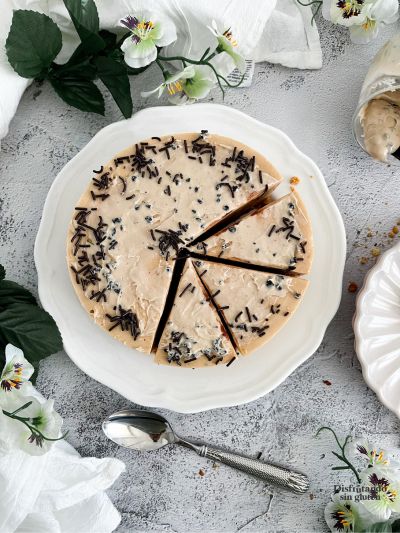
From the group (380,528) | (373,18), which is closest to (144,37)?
(373,18)

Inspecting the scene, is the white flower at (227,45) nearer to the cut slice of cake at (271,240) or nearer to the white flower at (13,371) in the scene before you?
the cut slice of cake at (271,240)

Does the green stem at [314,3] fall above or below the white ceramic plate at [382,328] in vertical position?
above

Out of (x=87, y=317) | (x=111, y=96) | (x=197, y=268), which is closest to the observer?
(x=197, y=268)

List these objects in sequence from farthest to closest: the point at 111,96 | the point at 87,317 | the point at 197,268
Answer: the point at 111,96
the point at 87,317
the point at 197,268

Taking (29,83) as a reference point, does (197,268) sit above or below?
below

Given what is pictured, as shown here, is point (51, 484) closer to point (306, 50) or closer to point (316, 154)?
point (316, 154)

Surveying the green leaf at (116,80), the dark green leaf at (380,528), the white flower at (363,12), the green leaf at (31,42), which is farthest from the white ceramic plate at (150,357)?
the dark green leaf at (380,528)

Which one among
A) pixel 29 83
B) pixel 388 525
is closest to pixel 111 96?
pixel 29 83
